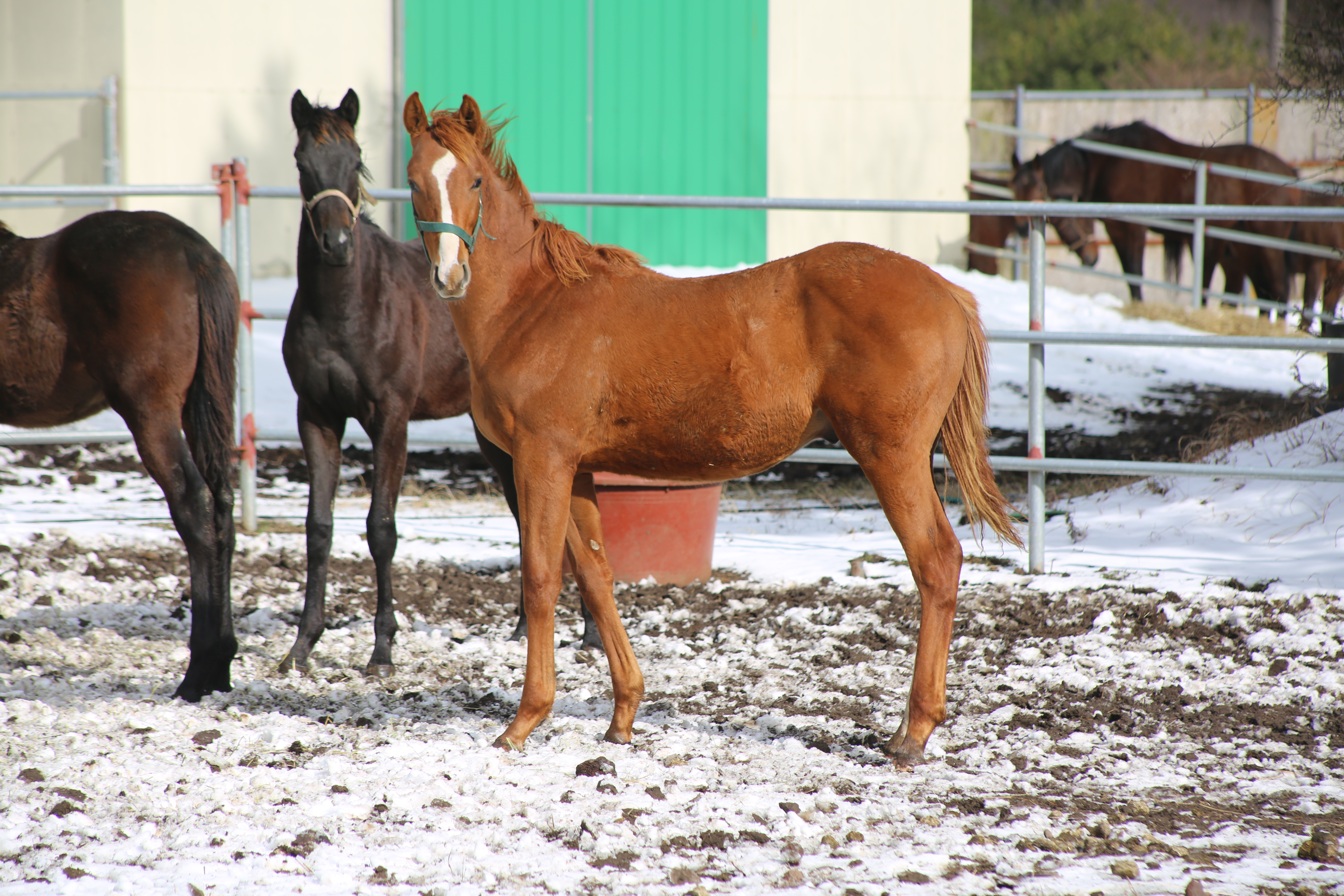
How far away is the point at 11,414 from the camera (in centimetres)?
416

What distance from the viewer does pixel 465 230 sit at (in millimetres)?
3240

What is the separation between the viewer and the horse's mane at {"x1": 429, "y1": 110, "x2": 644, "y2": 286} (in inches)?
128

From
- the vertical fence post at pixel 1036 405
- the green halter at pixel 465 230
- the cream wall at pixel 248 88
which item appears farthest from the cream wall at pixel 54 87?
the vertical fence post at pixel 1036 405

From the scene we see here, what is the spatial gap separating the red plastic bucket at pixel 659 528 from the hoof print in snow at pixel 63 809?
2.79 m

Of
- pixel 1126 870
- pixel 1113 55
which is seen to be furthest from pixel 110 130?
pixel 1113 55

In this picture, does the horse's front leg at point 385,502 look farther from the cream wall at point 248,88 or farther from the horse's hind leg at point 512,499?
the cream wall at point 248,88

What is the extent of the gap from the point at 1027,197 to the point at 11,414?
9.68 metres

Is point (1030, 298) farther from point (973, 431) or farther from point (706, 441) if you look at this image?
point (706, 441)

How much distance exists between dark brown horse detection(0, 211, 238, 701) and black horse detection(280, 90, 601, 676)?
0.33 m

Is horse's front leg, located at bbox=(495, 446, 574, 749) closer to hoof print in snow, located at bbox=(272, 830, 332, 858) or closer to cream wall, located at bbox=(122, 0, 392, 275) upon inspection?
hoof print in snow, located at bbox=(272, 830, 332, 858)

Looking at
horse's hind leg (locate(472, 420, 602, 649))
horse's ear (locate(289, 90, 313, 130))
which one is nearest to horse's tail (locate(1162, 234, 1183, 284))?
horse's hind leg (locate(472, 420, 602, 649))

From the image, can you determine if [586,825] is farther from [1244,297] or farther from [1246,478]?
[1244,297]

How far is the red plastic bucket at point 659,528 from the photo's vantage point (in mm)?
5285

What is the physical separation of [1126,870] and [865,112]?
10418 millimetres
